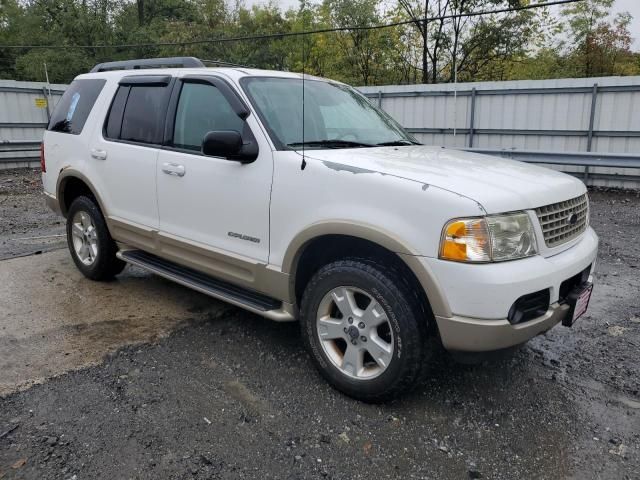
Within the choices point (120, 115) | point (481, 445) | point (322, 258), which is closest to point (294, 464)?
point (481, 445)

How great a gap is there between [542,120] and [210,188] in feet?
32.5

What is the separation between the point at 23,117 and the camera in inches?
578

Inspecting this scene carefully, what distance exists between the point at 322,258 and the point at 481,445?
1396 millimetres

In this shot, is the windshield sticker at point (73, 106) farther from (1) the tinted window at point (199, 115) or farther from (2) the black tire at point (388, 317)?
(2) the black tire at point (388, 317)

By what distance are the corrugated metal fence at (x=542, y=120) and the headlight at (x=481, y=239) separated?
7897 millimetres

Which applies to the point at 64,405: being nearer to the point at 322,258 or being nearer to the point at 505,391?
the point at 322,258

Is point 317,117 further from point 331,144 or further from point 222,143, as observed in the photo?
point 222,143

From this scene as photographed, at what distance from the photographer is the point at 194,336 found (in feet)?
13.1

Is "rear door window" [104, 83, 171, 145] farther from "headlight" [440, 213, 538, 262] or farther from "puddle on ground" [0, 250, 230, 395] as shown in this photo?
"headlight" [440, 213, 538, 262]

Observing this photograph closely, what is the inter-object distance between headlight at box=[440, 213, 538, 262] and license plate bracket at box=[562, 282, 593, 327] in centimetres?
54

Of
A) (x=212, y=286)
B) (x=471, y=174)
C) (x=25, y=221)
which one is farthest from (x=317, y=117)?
(x=25, y=221)

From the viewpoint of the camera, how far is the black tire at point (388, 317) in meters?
2.81

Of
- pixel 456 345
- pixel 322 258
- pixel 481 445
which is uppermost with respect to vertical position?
pixel 322 258

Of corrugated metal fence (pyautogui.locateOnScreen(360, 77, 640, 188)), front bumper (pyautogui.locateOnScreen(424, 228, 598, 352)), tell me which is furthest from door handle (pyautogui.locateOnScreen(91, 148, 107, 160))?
corrugated metal fence (pyautogui.locateOnScreen(360, 77, 640, 188))
